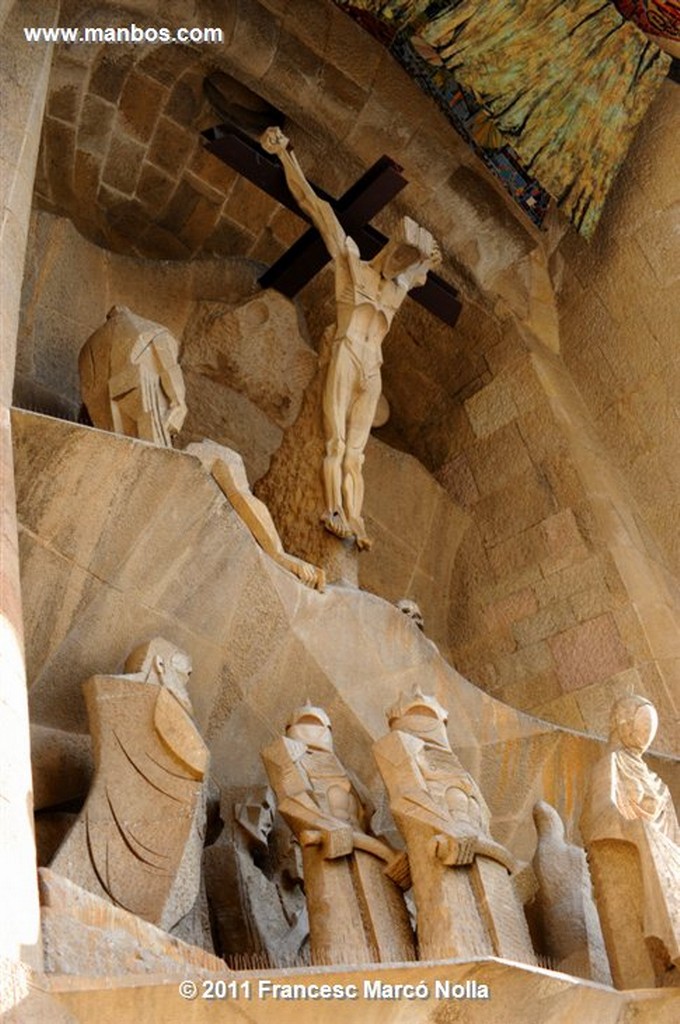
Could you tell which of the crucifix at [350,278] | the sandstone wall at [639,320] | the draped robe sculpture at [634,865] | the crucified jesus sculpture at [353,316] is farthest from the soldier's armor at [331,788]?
the sandstone wall at [639,320]

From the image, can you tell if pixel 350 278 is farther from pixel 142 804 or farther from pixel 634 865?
pixel 634 865

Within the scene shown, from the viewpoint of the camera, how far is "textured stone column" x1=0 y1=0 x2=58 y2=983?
4188 millimetres

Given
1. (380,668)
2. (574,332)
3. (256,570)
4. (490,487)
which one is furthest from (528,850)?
(574,332)

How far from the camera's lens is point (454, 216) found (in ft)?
30.8

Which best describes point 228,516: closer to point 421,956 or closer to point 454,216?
point 421,956

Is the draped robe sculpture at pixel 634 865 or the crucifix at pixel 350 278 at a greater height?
the crucifix at pixel 350 278

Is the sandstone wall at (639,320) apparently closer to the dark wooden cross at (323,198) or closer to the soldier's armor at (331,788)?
the dark wooden cross at (323,198)

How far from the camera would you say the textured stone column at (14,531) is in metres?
4.19

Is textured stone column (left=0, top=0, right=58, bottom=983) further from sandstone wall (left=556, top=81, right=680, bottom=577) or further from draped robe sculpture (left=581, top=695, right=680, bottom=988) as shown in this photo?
sandstone wall (left=556, top=81, right=680, bottom=577)

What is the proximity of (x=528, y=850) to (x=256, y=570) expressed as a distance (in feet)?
4.92

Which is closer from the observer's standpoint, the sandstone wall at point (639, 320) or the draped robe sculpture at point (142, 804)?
the draped robe sculpture at point (142, 804)

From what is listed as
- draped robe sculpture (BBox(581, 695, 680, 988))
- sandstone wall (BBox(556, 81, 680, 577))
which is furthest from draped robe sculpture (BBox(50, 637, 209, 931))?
sandstone wall (BBox(556, 81, 680, 577))

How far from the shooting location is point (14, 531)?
17.0 feet

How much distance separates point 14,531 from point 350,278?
10.8 ft
